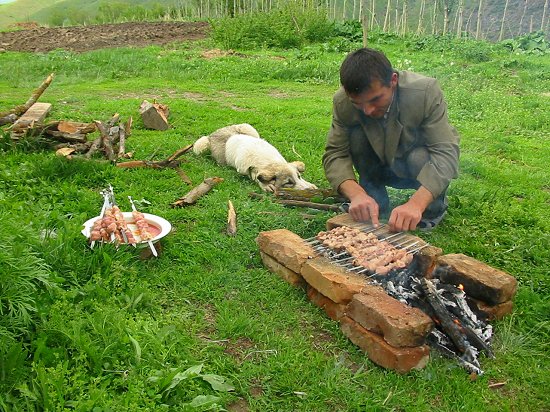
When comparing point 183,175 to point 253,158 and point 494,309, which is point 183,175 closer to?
point 253,158

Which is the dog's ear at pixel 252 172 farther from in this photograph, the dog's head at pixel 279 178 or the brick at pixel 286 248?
the brick at pixel 286 248

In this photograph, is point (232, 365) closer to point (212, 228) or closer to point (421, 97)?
point (212, 228)

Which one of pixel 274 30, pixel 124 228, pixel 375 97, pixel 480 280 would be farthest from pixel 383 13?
pixel 480 280

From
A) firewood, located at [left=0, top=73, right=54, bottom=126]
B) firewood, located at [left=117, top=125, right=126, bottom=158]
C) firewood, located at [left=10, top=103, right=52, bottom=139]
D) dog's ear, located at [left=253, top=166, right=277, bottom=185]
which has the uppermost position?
firewood, located at [left=0, top=73, right=54, bottom=126]

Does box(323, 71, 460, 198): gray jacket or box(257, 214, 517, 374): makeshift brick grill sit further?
box(323, 71, 460, 198): gray jacket

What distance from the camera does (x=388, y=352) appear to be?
118 inches

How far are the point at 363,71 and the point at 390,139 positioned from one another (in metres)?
0.92

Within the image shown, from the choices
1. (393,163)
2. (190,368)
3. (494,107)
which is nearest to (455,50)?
(494,107)

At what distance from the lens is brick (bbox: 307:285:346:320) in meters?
3.41

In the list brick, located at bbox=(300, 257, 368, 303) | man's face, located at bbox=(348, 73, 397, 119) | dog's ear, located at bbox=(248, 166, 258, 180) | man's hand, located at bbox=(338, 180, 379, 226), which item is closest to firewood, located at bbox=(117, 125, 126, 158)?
dog's ear, located at bbox=(248, 166, 258, 180)

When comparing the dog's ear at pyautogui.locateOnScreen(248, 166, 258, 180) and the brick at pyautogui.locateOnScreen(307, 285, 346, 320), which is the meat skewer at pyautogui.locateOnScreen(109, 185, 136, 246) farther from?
the dog's ear at pyautogui.locateOnScreen(248, 166, 258, 180)

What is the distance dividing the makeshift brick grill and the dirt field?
594 inches

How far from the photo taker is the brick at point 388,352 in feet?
9.70

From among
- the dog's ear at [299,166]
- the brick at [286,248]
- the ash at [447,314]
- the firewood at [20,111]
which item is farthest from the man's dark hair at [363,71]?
the firewood at [20,111]
